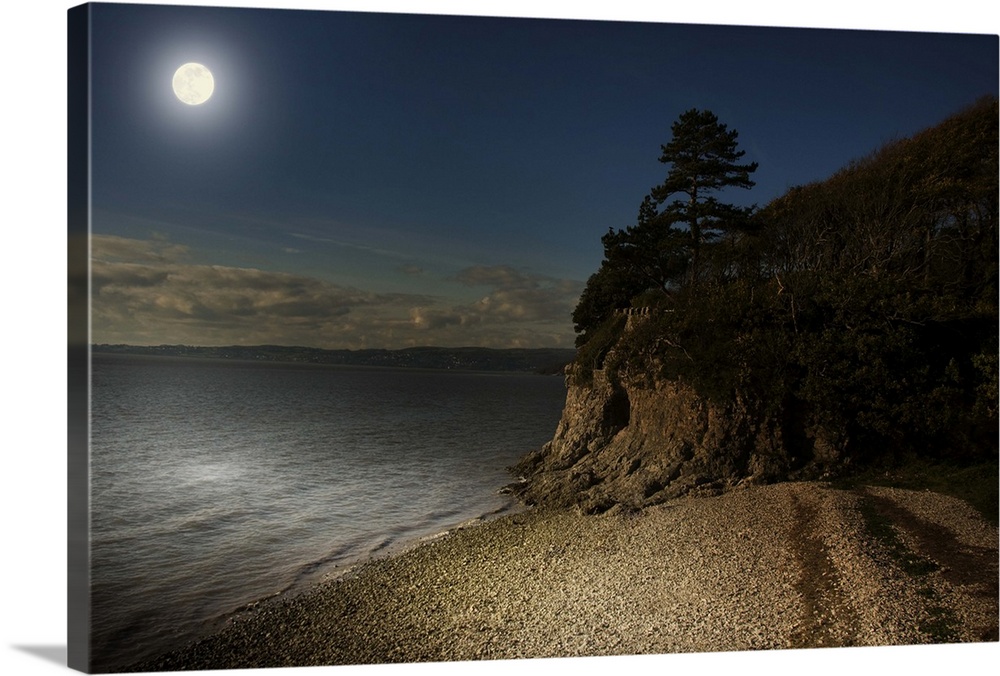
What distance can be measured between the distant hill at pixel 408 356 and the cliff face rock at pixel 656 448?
1931 millimetres

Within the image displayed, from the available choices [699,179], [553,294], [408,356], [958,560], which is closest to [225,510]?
[408,356]

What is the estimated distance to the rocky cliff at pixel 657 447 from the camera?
886 centimetres

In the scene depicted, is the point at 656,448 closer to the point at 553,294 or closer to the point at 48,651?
the point at 553,294

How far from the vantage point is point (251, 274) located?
30.0 feet

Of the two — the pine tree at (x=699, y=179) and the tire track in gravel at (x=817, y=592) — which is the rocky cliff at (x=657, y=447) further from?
the pine tree at (x=699, y=179)

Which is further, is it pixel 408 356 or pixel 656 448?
pixel 656 448

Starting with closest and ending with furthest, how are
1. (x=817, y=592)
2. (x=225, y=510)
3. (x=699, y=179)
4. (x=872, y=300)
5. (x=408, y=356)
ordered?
(x=817, y=592)
(x=699, y=179)
(x=872, y=300)
(x=225, y=510)
(x=408, y=356)

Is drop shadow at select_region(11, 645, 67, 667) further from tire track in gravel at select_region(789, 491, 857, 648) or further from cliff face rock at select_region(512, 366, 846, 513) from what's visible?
cliff face rock at select_region(512, 366, 846, 513)

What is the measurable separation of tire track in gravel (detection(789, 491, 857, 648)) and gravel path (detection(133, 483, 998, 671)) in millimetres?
16

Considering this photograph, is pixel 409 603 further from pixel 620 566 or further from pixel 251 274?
pixel 251 274

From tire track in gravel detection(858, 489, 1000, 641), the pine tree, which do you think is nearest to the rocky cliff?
tire track in gravel detection(858, 489, 1000, 641)

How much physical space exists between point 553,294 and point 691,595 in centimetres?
421

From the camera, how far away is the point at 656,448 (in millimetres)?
11500

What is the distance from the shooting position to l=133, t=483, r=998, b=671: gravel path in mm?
6484
